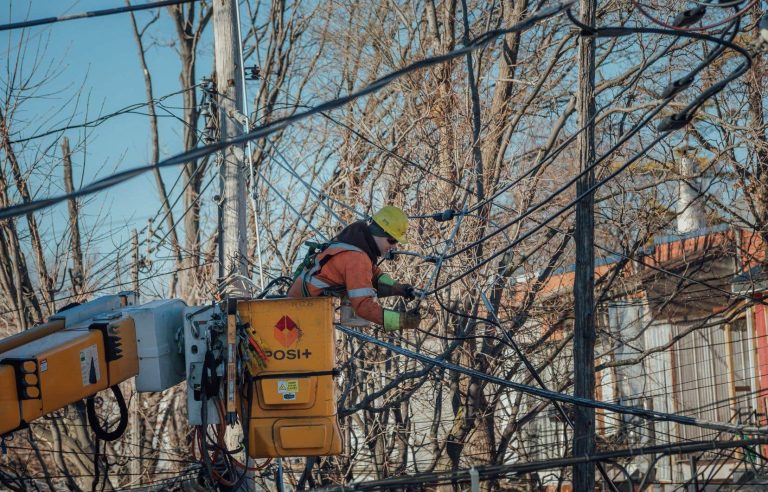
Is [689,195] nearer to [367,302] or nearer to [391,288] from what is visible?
[391,288]

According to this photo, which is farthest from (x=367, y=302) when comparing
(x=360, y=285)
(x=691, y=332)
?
(x=691, y=332)

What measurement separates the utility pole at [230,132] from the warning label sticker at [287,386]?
338 cm

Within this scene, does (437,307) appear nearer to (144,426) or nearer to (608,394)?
(144,426)

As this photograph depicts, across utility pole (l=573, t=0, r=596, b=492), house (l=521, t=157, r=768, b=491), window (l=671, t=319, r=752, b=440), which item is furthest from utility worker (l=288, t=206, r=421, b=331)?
window (l=671, t=319, r=752, b=440)

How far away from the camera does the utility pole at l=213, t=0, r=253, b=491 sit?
9.88m

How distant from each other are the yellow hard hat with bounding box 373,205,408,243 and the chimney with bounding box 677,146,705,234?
8.04 m

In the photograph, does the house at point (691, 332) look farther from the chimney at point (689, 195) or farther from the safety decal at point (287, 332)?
the safety decal at point (287, 332)

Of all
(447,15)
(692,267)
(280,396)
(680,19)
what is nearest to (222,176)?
(280,396)

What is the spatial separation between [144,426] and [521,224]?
22.3ft

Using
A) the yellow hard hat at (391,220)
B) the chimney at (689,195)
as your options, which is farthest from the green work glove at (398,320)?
the chimney at (689,195)

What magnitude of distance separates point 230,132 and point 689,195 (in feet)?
39.3

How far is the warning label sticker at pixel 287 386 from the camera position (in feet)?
21.3

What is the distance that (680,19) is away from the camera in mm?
7832

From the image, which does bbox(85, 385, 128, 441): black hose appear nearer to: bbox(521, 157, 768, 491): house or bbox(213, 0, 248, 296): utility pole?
bbox(213, 0, 248, 296): utility pole
